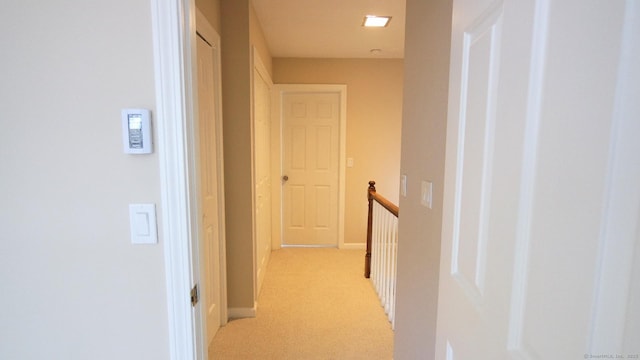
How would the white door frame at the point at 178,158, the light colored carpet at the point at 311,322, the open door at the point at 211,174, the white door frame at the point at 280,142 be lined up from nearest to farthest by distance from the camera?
the white door frame at the point at 178,158 → the open door at the point at 211,174 → the light colored carpet at the point at 311,322 → the white door frame at the point at 280,142

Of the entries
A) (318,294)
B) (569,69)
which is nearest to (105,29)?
(569,69)

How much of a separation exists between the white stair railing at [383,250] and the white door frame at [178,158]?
1.59 m

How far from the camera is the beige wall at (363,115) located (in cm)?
400

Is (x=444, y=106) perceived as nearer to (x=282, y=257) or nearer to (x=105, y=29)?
(x=105, y=29)

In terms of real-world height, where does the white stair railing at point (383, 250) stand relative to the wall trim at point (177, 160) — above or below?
below

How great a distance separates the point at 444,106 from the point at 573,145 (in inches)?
33.3

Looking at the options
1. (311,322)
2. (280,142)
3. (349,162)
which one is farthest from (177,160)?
(349,162)

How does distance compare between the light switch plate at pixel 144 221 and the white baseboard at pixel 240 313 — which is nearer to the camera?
the light switch plate at pixel 144 221

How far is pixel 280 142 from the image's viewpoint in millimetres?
4098

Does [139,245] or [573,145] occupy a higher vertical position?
[573,145]

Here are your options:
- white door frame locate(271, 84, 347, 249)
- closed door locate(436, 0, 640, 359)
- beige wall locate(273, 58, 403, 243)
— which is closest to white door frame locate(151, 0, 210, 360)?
closed door locate(436, 0, 640, 359)

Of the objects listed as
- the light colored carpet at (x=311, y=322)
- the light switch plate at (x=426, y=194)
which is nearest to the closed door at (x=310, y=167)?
the light colored carpet at (x=311, y=322)

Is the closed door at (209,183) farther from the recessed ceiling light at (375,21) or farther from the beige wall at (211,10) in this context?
the recessed ceiling light at (375,21)

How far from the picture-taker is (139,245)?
88 cm
